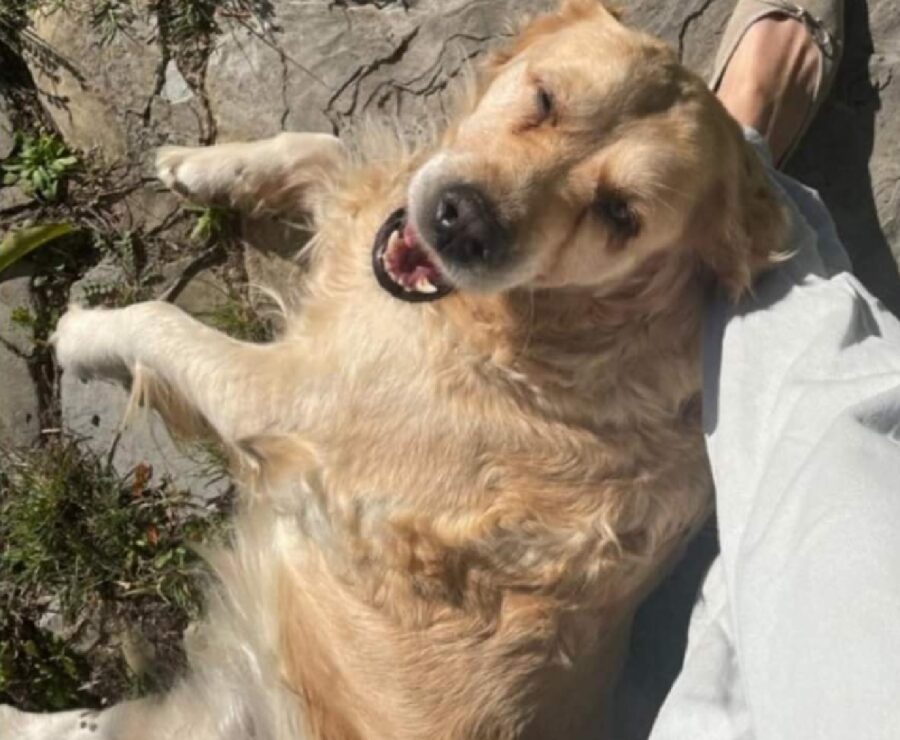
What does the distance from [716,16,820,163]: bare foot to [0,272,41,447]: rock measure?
236cm

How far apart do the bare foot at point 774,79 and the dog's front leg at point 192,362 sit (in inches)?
63.9

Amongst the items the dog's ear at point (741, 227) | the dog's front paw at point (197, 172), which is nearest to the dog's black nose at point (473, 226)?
the dog's ear at point (741, 227)

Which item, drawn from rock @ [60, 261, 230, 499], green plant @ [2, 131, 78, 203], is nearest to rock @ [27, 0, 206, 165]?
green plant @ [2, 131, 78, 203]

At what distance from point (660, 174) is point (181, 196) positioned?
178 centimetres

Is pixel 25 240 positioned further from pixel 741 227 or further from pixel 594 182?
pixel 741 227

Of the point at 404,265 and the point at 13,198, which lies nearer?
the point at 404,265

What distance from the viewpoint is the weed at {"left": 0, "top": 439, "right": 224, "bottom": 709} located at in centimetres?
386

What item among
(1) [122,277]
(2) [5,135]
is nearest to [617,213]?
(1) [122,277]

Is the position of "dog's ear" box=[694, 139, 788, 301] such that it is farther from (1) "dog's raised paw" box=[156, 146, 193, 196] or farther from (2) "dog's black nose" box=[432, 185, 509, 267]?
(1) "dog's raised paw" box=[156, 146, 193, 196]

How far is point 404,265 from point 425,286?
11 cm

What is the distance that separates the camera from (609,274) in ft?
9.23

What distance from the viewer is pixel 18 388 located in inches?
157

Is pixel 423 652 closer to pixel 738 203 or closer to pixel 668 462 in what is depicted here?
pixel 668 462

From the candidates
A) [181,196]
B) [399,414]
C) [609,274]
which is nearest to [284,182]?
[181,196]
